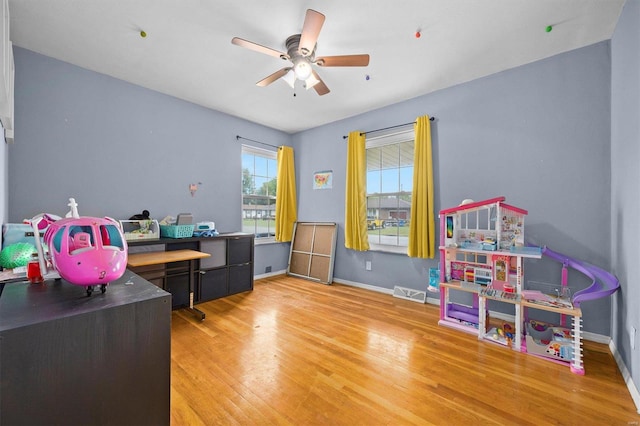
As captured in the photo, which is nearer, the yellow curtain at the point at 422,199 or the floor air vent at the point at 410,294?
the yellow curtain at the point at 422,199

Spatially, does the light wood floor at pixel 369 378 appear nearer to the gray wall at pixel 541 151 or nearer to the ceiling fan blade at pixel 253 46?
the gray wall at pixel 541 151

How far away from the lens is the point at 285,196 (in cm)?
478

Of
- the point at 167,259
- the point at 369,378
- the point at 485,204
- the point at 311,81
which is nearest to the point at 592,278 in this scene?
the point at 485,204

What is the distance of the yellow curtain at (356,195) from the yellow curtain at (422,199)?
2.50 ft

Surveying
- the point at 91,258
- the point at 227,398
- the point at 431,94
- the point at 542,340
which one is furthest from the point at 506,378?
the point at 431,94

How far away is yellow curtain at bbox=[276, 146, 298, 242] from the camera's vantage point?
4.75m

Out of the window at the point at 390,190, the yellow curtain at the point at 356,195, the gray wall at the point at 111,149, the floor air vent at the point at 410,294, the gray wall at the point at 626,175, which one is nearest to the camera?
the gray wall at the point at 626,175

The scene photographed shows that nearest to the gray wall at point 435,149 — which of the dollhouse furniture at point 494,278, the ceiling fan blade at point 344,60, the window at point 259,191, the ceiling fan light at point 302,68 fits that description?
the dollhouse furniture at point 494,278

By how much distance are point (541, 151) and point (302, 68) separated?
2.50 meters

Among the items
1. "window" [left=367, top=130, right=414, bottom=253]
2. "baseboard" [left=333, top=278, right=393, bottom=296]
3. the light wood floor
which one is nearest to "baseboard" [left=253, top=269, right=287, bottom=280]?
"baseboard" [left=333, top=278, right=393, bottom=296]

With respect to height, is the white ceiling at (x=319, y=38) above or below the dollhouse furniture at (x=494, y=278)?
above

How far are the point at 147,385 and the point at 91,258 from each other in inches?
17.4

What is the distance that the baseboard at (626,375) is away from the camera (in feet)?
5.23

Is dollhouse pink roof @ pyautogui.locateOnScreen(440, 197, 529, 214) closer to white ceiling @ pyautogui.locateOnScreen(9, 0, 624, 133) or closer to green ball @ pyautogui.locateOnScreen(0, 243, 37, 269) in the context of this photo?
white ceiling @ pyautogui.locateOnScreen(9, 0, 624, 133)
